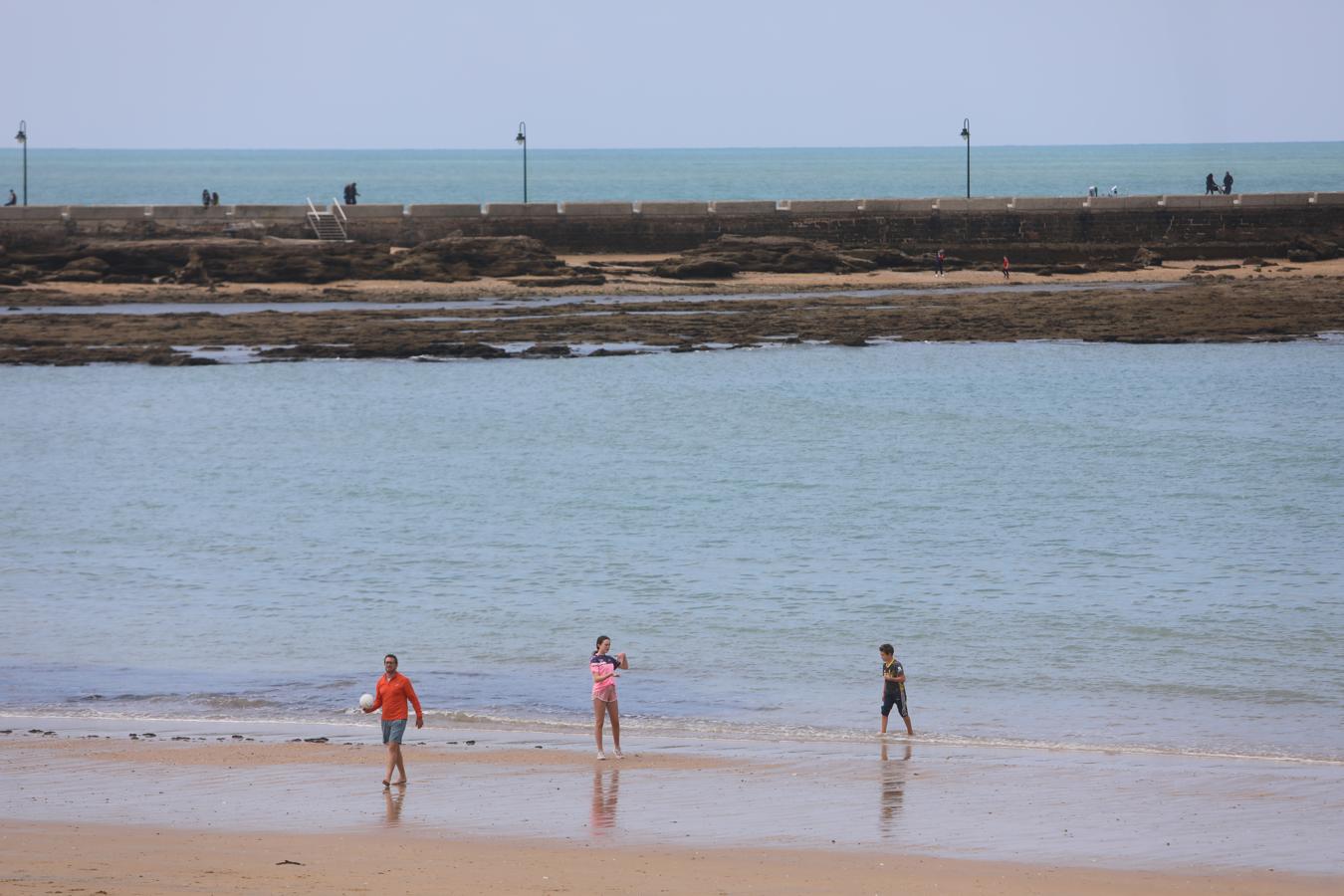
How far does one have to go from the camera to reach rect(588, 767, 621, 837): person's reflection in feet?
42.0

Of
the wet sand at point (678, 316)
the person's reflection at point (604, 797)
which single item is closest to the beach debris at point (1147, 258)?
the wet sand at point (678, 316)

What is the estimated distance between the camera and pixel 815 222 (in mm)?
64625

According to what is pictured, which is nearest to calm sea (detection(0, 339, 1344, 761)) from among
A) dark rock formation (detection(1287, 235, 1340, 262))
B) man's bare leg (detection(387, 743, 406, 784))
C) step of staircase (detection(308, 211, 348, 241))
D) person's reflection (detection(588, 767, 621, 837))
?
person's reflection (detection(588, 767, 621, 837))

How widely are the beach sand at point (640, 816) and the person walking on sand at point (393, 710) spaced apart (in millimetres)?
240

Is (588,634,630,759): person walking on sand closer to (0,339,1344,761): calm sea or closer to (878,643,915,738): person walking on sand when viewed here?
(0,339,1344,761): calm sea

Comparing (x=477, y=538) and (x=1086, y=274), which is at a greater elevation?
(x=1086, y=274)

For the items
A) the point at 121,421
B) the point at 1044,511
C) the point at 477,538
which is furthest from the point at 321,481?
the point at 1044,511

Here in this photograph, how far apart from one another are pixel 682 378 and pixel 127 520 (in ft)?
64.0

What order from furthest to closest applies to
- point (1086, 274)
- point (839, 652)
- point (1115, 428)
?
point (1086, 274) → point (1115, 428) → point (839, 652)

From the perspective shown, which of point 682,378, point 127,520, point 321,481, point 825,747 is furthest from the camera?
point 682,378

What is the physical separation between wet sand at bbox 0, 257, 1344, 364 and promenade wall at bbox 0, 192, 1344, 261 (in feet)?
8.63

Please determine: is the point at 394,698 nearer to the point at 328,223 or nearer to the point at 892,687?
the point at 892,687

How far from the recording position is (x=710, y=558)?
2622 centimetres

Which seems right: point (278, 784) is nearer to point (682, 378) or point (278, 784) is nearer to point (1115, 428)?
point (1115, 428)
